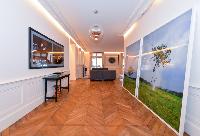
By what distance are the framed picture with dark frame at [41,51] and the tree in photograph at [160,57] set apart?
9.44 ft

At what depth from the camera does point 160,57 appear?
11.6 ft

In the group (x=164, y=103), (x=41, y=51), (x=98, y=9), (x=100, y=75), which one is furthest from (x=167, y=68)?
(x=100, y=75)

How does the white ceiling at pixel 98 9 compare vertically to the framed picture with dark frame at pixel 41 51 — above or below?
above

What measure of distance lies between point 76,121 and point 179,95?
6.29 ft

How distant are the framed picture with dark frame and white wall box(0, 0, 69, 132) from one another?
153 millimetres

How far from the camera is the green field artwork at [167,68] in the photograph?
2.66m

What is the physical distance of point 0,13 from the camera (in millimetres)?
2752

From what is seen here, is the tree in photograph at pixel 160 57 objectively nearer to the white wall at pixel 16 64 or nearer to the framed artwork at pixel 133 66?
the framed artwork at pixel 133 66

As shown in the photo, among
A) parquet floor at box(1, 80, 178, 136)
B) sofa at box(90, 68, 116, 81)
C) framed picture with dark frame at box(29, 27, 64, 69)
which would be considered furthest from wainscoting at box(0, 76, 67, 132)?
sofa at box(90, 68, 116, 81)

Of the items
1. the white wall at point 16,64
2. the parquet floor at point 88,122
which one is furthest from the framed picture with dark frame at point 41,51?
the parquet floor at point 88,122

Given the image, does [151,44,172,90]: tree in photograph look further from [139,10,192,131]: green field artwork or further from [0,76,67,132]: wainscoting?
[0,76,67,132]: wainscoting

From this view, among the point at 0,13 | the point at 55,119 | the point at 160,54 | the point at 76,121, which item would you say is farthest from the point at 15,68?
the point at 160,54

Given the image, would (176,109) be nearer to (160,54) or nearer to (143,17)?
(160,54)

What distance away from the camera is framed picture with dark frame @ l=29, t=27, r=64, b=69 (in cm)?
396
